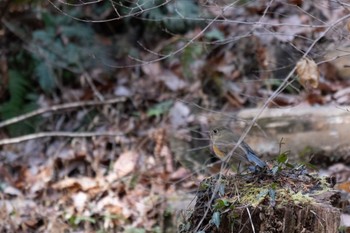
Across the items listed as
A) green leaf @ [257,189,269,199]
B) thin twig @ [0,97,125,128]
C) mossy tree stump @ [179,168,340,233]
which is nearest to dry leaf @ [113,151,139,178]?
thin twig @ [0,97,125,128]

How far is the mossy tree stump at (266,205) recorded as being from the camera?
2.89 m

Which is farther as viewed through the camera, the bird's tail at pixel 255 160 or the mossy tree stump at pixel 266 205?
the bird's tail at pixel 255 160

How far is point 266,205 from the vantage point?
2928 mm

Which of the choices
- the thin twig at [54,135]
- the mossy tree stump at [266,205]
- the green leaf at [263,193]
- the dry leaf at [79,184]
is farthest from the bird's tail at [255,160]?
the thin twig at [54,135]

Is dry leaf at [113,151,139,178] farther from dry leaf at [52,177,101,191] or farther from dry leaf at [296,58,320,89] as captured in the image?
dry leaf at [296,58,320,89]

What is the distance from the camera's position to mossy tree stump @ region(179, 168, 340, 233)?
2.89 m

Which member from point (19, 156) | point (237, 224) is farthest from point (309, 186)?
point (19, 156)

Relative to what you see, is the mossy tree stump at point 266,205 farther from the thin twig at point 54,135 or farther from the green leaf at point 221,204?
the thin twig at point 54,135

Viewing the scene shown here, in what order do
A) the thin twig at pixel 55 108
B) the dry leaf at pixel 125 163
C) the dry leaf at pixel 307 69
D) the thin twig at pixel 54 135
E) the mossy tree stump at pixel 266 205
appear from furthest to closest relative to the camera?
1. the thin twig at pixel 55 108
2. the thin twig at pixel 54 135
3. the dry leaf at pixel 125 163
4. the dry leaf at pixel 307 69
5. the mossy tree stump at pixel 266 205

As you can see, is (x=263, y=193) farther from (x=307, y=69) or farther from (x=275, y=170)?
(x=307, y=69)

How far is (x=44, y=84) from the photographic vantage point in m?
6.65

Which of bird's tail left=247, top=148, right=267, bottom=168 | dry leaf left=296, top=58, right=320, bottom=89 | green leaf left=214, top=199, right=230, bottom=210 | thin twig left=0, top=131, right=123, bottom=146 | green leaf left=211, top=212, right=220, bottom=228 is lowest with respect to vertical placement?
thin twig left=0, top=131, right=123, bottom=146

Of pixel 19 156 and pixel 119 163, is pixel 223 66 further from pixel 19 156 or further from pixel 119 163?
pixel 19 156

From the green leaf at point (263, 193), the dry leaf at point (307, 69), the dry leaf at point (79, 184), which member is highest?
the dry leaf at point (307, 69)
